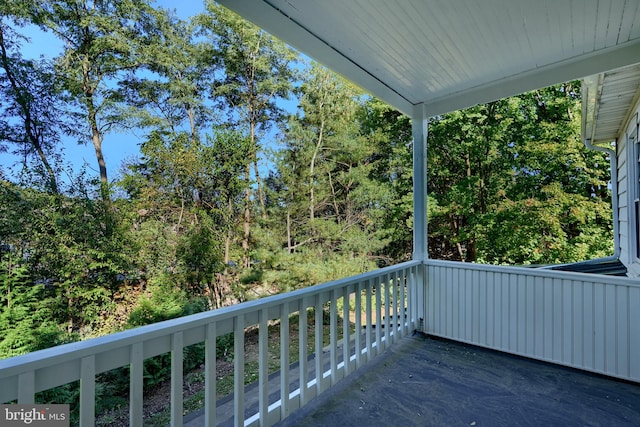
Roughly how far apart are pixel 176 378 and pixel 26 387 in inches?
21.9

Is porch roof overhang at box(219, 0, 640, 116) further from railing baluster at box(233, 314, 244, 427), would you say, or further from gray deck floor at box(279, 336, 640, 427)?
gray deck floor at box(279, 336, 640, 427)

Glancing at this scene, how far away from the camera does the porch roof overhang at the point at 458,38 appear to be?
1863 mm

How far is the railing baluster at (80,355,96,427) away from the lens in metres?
1.19

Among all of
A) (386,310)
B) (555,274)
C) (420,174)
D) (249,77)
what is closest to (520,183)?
(420,174)

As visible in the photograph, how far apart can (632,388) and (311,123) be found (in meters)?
7.44

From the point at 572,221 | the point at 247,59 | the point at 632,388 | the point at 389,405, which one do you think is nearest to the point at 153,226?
the point at 247,59

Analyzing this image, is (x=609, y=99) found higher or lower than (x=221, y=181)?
higher

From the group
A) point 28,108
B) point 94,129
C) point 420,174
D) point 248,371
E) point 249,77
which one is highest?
point 249,77

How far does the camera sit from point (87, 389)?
120 centimetres

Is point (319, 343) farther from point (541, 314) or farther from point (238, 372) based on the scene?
point (541, 314)

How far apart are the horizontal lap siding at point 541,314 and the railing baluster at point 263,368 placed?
7.11 feet

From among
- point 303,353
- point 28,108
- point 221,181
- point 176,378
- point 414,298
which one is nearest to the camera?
point 176,378

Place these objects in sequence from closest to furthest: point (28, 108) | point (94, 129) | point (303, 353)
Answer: point (303, 353) < point (28, 108) < point (94, 129)

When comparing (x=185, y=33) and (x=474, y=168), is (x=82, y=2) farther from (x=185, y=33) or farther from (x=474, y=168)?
(x=474, y=168)
